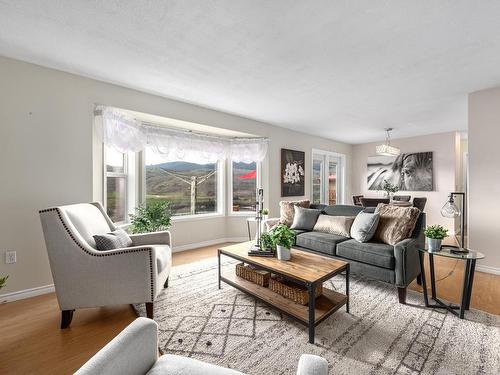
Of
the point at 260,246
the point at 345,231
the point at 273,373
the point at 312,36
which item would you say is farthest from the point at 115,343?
the point at 345,231

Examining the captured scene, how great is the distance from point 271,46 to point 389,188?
538cm

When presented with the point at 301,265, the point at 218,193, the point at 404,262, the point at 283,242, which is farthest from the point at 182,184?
the point at 404,262

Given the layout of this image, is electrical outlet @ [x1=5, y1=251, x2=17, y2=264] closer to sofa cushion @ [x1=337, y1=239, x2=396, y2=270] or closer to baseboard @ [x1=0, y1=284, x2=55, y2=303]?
baseboard @ [x1=0, y1=284, x2=55, y2=303]

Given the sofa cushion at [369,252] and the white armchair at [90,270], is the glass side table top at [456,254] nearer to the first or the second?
the sofa cushion at [369,252]

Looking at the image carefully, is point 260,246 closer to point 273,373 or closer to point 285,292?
point 285,292

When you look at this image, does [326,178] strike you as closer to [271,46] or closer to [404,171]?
[404,171]

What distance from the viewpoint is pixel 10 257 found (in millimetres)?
2342

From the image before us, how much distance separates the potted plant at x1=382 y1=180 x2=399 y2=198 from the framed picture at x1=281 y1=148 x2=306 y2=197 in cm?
236

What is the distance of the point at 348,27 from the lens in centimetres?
180

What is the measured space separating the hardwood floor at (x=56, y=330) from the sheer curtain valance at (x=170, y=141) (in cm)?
186

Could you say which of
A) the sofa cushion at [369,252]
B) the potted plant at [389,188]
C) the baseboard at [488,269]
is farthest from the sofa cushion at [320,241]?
the potted plant at [389,188]

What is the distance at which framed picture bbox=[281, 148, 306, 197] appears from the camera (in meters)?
5.02

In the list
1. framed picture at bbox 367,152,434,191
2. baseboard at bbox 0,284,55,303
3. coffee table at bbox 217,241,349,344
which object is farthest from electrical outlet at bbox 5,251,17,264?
framed picture at bbox 367,152,434,191

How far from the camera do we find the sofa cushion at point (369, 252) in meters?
2.33
